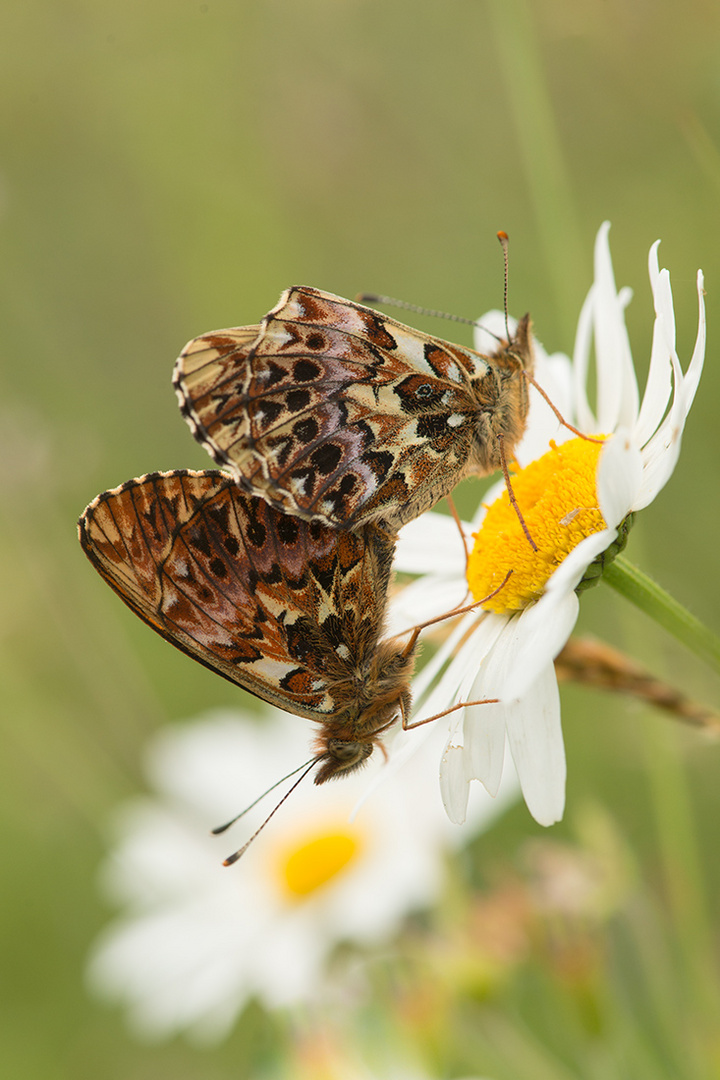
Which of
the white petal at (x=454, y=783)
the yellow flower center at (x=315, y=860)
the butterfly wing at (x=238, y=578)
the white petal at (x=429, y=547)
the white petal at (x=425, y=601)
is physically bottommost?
the yellow flower center at (x=315, y=860)

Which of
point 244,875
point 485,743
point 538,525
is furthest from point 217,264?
point 485,743

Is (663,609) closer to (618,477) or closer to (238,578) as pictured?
(618,477)

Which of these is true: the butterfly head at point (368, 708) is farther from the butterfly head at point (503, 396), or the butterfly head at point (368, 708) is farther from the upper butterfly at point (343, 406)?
the butterfly head at point (503, 396)

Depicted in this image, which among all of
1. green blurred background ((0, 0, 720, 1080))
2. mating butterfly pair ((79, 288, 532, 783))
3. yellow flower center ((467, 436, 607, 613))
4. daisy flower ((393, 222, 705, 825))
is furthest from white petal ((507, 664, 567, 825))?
green blurred background ((0, 0, 720, 1080))

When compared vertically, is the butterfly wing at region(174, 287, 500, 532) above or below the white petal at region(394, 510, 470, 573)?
above

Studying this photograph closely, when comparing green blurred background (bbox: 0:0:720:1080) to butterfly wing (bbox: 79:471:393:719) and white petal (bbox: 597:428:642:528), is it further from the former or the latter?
white petal (bbox: 597:428:642:528)

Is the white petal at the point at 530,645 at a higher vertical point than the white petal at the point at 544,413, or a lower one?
lower

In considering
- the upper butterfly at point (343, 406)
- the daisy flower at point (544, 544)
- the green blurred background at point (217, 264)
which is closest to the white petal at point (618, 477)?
the daisy flower at point (544, 544)

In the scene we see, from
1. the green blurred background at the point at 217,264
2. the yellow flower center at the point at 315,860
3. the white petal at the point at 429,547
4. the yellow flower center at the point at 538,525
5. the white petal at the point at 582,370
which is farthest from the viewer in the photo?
the green blurred background at the point at 217,264
